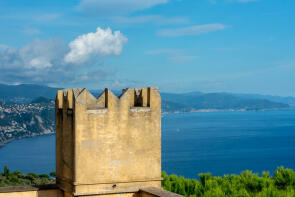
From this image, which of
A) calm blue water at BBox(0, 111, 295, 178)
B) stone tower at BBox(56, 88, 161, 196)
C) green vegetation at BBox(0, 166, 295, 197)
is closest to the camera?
stone tower at BBox(56, 88, 161, 196)

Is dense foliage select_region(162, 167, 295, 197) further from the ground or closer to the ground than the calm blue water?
further from the ground

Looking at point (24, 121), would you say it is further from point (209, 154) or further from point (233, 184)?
point (233, 184)

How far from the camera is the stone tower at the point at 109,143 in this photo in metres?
7.52

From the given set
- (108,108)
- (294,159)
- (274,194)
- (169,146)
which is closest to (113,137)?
(108,108)

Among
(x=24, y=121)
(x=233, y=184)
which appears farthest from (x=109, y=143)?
(x=24, y=121)

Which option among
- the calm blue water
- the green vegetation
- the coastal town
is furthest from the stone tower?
the coastal town

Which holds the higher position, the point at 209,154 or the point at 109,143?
the point at 109,143

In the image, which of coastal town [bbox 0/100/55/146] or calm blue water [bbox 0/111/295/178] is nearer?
calm blue water [bbox 0/111/295/178]

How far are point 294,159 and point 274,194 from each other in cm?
8915

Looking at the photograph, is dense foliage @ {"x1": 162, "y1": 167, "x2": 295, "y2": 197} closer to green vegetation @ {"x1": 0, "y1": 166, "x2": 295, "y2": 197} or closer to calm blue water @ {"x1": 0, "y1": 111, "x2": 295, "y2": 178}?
green vegetation @ {"x1": 0, "y1": 166, "x2": 295, "y2": 197}

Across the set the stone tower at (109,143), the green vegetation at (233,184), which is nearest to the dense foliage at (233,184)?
the green vegetation at (233,184)

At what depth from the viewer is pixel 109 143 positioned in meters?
7.72

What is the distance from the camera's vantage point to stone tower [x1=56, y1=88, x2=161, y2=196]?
752 centimetres

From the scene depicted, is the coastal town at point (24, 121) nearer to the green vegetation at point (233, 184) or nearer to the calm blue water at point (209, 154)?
the calm blue water at point (209, 154)
